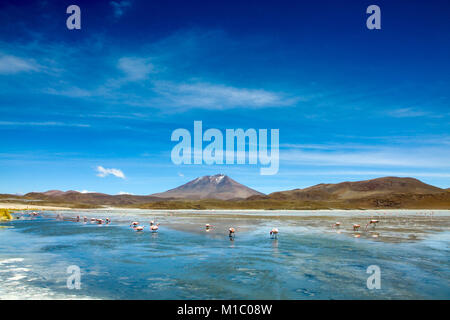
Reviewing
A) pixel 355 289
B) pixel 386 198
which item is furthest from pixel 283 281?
pixel 386 198

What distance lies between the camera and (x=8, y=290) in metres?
Result: 10.9

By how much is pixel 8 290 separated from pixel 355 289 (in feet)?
38.6

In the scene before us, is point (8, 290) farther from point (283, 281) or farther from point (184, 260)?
point (283, 281)

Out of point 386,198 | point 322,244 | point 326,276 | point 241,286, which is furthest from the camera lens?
point 386,198

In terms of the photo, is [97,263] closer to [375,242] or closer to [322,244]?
[322,244]

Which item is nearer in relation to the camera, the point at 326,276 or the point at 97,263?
the point at 326,276

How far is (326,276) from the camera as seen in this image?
1292cm

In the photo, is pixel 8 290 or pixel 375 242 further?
pixel 375 242
